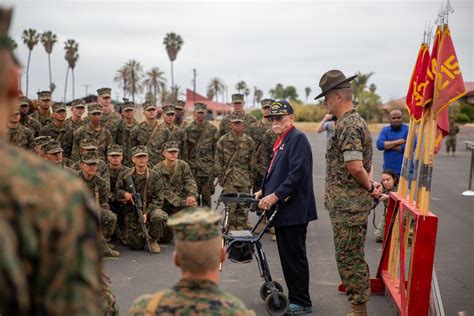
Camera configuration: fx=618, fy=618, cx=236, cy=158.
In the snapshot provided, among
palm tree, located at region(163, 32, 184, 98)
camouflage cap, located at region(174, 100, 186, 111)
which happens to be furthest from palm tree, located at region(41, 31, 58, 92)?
camouflage cap, located at region(174, 100, 186, 111)

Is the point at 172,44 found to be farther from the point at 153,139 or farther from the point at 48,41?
the point at 153,139

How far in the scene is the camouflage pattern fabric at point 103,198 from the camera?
8.91 m

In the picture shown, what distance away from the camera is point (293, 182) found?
6.00 m

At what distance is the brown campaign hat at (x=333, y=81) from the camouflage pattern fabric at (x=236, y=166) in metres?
5.24

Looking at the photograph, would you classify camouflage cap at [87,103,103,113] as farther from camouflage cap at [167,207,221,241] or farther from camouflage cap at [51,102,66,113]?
camouflage cap at [167,207,221,241]

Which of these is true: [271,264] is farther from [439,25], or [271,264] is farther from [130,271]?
[439,25]

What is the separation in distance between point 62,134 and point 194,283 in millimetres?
9452

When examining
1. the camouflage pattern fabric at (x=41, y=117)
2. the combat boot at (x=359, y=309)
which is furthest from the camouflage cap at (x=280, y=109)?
the camouflage pattern fabric at (x=41, y=117)

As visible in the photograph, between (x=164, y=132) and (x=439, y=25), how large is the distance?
24.0ft

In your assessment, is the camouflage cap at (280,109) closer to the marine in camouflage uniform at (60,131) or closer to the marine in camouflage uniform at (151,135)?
the marine in camouflage uniform at (151,135)

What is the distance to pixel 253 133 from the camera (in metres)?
11.9

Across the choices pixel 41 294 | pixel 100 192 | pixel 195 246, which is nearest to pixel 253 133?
pixel 100 192

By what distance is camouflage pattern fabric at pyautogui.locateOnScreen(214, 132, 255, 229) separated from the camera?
35.0 ft

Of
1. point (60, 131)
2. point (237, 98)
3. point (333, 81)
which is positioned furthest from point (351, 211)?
point (60, 131)
